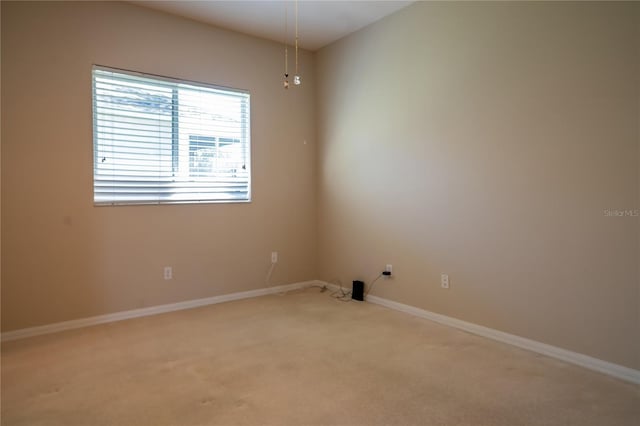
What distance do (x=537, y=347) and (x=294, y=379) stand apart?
1.67 meters

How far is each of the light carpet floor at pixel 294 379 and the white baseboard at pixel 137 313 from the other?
103mm

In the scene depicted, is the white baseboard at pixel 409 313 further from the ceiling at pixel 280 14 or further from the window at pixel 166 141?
the ceiling at pixel 280 14

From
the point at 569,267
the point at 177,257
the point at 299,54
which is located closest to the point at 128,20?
the point at 299,54

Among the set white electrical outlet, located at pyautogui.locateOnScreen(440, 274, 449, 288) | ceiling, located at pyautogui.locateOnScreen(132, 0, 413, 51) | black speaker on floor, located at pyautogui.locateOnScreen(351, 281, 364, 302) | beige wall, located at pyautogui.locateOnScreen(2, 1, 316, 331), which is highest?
ceiling, located at pyautogui.locateOnScreen(132, 0, 413, 51)

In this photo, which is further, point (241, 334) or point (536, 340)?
point (241, 334)

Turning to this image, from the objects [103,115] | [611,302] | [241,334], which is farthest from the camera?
[103,115]

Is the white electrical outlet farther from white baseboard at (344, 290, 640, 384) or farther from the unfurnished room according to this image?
white baseboard at (344, 290, 640, 384)

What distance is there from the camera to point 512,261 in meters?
2.87

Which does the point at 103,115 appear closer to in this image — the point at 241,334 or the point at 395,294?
the point at 241,334

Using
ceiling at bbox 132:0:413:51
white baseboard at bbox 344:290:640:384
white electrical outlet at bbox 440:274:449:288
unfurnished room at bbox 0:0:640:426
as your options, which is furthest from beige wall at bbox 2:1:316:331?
white electrical outlet at bbox 440:274:449:288

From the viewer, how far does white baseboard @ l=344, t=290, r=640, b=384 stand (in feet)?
7.71

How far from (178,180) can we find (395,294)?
231cm

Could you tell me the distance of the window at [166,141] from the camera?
11.2 feet

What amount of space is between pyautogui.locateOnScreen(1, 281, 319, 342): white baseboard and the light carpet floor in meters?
0.10
